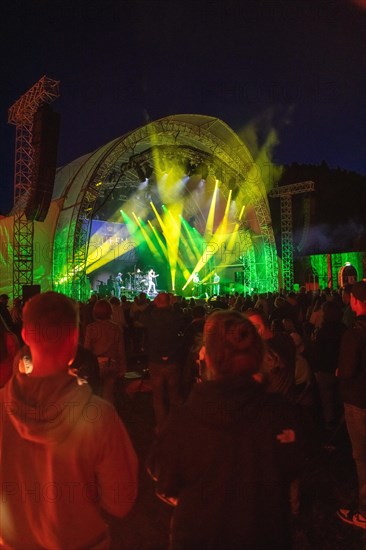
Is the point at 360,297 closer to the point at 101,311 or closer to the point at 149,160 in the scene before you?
the point at 101,311

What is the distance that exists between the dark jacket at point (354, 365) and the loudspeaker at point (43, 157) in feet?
38.2

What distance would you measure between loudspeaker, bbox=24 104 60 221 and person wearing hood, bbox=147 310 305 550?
1258cm

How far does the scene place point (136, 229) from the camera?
2552 cm

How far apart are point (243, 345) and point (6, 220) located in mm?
18830

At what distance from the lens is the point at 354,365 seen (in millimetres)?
3061

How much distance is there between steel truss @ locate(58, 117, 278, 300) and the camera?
15719mm

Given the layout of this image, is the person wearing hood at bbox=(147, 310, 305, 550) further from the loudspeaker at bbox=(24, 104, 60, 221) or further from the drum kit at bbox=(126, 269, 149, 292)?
the drum kit at bbox=(126, 269, 149, 292)

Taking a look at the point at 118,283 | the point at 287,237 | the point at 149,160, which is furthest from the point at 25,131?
the point at 287,237

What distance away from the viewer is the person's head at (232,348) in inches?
58.7

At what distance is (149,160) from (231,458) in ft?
59.3

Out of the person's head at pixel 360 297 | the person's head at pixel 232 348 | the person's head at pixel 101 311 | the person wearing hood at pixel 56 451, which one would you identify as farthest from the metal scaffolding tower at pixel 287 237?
the person wearing hood at pixel 56 451

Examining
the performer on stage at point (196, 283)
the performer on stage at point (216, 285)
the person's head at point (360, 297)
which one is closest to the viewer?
the person's head at point (360, 297)

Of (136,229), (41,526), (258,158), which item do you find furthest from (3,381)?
(136,229)

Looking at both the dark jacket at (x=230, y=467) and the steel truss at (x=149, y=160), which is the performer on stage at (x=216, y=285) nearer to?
the steel truss at (x=149, y=160)
